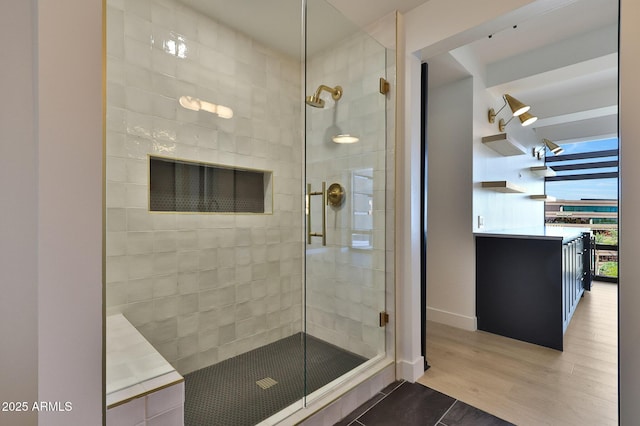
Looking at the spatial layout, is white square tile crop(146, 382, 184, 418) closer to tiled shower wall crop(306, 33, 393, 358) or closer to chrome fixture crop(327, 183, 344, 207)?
tiled shower wall crop(306, 33, 393, 358)

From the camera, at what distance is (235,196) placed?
245 cm

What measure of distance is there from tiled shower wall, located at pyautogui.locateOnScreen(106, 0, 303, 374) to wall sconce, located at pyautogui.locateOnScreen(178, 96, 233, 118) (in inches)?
1.6

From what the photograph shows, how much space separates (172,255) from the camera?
2051 mm

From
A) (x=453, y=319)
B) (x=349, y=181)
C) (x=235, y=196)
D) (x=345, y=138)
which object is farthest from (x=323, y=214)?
(x=453, y=319)

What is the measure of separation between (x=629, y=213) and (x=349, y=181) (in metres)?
1.42

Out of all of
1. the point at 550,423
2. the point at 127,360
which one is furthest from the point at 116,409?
the point at 550,423

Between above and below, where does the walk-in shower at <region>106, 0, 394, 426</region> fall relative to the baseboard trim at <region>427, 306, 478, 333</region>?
above

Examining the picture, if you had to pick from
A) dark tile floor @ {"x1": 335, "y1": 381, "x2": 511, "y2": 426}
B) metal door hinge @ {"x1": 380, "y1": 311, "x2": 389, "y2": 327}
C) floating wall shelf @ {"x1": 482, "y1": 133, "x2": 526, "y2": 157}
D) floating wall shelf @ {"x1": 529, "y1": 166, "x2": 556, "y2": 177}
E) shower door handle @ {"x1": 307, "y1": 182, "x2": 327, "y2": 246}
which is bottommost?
dark tile floor @ {"x1": 335, "y1": 381, "x2": 511, "y2": 426}

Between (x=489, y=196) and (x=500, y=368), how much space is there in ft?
5.84

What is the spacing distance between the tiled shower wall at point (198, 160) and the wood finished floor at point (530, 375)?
129cm

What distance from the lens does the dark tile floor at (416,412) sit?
5.22ft

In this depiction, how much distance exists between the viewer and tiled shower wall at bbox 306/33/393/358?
2107mm

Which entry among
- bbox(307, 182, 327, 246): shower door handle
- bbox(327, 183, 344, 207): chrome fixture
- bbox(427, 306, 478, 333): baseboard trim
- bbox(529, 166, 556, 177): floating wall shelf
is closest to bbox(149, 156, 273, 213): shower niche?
bbox(307, 182, 327, 246): shower door handle

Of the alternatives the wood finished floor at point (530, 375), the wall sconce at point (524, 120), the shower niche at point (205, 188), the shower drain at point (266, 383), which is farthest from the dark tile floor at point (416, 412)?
the wall sconce at point (524, 120)
